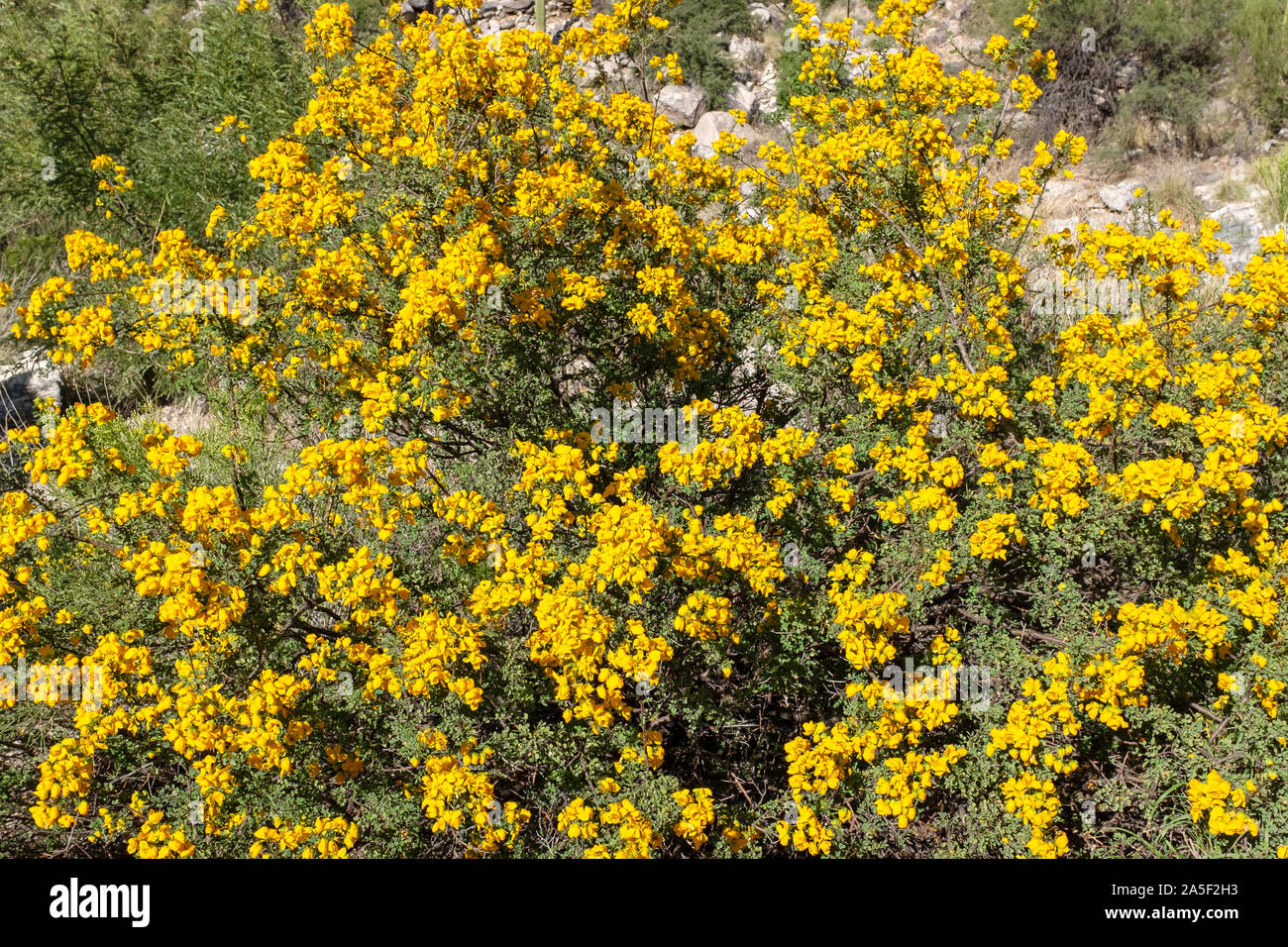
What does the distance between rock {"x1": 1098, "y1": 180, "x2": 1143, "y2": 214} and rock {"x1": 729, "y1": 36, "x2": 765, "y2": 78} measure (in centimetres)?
599

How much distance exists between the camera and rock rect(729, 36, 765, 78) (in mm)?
14211

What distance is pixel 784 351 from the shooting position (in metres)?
4.51

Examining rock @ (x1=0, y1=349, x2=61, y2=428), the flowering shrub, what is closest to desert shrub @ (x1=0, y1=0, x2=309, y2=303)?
rock @ (x1=0, y1=349, x2=61, y2=428)

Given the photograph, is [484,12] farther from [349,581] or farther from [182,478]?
[349,581]

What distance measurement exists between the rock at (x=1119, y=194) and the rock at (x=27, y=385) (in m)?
10.5

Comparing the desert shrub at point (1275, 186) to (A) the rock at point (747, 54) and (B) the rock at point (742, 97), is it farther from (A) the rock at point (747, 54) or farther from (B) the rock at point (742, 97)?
(A) the rock at point (747, 54)

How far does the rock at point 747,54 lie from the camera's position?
14211 mm

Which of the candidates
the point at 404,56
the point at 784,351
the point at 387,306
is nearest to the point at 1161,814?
the point at 784,351

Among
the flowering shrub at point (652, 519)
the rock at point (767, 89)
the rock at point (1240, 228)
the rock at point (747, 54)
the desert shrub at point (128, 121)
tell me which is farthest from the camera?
the rock at point (747, 54)

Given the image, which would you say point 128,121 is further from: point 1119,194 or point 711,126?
point 1119,194

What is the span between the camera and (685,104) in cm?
1294

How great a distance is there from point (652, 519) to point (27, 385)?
6587mm

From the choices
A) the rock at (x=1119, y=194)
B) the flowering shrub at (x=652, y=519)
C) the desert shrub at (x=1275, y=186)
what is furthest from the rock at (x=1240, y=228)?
the flowering shrub at (x=652, y=519)

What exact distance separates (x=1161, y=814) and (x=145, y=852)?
406 cm
